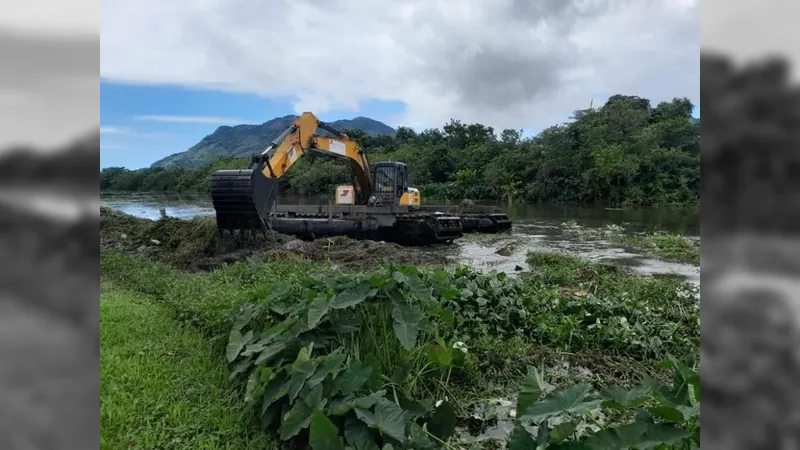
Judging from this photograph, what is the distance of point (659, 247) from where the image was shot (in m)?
11.8

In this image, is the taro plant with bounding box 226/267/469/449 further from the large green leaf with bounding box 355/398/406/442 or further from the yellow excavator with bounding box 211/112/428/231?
the yellow excavator with bounding box 211/112/428/231

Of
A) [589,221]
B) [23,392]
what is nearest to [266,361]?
[23,392]

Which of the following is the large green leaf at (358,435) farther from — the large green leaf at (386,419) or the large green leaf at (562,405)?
the large green leaf at (562,405)

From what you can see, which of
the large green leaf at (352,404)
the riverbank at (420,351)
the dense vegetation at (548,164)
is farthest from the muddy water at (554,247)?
the dense vegetation at (548,164)

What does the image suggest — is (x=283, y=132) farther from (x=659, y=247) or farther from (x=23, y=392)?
(x=23, y=392)

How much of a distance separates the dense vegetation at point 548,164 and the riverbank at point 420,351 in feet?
68.2

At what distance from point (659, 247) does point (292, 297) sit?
1053 centimetres

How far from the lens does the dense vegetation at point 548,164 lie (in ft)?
93.1

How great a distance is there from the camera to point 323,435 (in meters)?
1.91

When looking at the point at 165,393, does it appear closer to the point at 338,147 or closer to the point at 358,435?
the point at 358,435

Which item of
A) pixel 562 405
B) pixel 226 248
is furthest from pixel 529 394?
pixel 226 248

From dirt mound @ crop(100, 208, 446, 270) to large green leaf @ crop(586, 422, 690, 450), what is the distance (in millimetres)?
6730

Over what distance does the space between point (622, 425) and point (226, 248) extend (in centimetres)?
858

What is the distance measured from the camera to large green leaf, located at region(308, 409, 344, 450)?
6.21 feet
